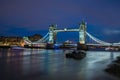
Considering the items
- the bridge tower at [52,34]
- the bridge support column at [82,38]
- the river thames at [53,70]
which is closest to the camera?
the river thames at [53,70]

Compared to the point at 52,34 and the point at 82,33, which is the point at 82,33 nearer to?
the point at 82,33

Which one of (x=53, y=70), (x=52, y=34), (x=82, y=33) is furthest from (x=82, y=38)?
(x=53, y=70)

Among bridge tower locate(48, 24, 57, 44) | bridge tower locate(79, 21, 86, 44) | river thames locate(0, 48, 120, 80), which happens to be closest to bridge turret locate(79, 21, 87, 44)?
→ bridge tower locate(79, 21, 86, 44)

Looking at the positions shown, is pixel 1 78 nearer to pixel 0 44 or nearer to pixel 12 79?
pixel 12 79

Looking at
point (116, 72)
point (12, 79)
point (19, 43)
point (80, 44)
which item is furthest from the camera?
point (19, 43)

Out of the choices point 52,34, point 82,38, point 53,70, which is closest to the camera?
point 53,70

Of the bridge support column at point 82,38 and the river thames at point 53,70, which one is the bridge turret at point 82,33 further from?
the river thames at point 53,70

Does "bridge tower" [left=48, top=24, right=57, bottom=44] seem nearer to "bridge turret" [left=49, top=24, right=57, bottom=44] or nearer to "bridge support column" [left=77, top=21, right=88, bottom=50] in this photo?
"bridge turret" [left=49, top=24, right=57, bottom=44]

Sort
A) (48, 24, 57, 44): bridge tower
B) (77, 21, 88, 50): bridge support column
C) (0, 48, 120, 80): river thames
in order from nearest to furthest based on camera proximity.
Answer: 1. (0, 48, 120, 80): river thames
2. (77, 21, 88, 50): bridge support column
3. (48, 24, 57, 44): bridge tower

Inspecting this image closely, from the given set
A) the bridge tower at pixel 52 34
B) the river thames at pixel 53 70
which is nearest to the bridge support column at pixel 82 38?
the bridge tower at pixel 52 34

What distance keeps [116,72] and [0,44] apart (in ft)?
403

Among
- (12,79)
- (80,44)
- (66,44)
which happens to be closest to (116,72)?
(12,79)

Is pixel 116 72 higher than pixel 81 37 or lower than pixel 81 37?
lower

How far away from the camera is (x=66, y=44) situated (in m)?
129
